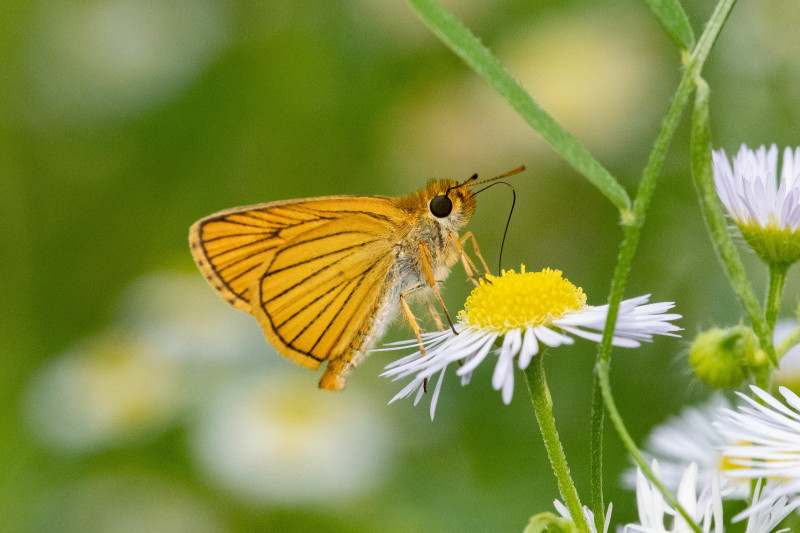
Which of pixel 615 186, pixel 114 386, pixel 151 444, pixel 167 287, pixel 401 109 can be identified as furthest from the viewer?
pixel 167 287

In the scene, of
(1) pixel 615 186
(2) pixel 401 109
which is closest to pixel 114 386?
(2) pixel 401 109

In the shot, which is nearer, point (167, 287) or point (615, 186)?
point (615, 186)

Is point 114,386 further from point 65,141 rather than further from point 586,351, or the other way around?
point 586,351

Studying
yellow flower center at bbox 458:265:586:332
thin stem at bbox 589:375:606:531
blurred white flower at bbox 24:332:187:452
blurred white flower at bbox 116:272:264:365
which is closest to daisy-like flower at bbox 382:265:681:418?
yellow flower center at bbox 458:265:586:332

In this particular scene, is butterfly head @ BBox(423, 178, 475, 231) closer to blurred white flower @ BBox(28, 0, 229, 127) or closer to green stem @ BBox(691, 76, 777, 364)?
green stem @ BBox(691, 76, 777, 364)

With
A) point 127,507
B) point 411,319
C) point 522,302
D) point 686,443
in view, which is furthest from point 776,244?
point 127,507

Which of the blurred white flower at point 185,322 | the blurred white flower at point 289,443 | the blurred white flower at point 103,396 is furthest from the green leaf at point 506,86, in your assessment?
the blurred white flower at point 185,322
